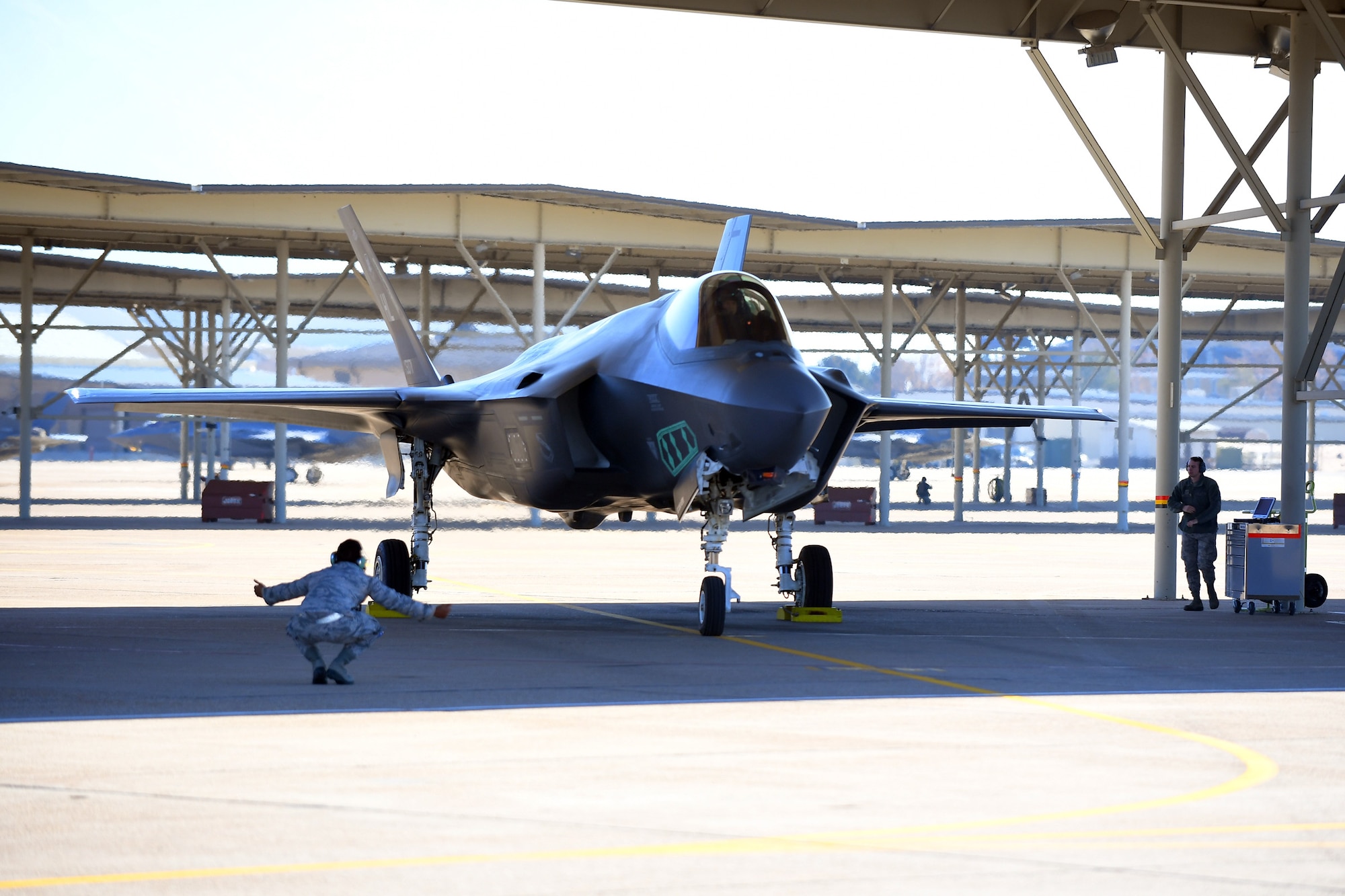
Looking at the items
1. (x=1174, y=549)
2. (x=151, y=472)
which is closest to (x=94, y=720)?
(x=1174, y=549)

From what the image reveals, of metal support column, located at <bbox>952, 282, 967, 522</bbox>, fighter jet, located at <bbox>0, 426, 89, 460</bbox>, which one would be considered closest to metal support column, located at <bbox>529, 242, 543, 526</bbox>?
metal support column, located at <bbox>952, 282, 967, 522</bbox>

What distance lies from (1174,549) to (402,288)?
88.4ft

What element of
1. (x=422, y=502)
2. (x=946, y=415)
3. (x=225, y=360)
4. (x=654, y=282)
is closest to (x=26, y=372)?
(x=225, y=360)

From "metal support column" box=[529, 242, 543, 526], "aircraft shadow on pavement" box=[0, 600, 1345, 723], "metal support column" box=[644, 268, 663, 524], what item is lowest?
"aircraft shadow on pavement" box=[0, 600, 1345, 723]

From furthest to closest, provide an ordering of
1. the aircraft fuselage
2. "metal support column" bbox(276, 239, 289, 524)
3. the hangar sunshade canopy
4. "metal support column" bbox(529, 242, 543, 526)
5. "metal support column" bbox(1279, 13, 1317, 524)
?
"metal support column" bbox(276, 239, 289, 524), "metal support column" bbox(529, 242, 543, 526), the hangar sunshade canopy, "metal support column" bbox(1279, 13, 1317, 524), the aircraft fuselage

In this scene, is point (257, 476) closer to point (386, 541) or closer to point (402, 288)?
point (402, 288)

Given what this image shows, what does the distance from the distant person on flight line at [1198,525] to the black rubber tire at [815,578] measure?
4.72 metres

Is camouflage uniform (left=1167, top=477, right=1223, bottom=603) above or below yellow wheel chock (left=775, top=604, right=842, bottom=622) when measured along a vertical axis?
above

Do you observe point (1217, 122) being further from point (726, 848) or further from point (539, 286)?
point (539, 286)

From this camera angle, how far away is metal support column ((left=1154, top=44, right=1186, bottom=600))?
18.8 meters

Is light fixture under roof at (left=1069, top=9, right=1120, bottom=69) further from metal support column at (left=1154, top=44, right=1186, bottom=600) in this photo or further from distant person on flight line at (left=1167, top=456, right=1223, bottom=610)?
distant person on flight line at (left=1167, top=456, right=1223, bottom=610)

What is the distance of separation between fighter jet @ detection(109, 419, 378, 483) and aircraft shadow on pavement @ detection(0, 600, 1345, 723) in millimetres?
47262

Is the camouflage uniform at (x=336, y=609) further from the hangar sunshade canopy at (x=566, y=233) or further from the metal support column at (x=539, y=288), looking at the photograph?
the metal support column at (x=539, y=288)

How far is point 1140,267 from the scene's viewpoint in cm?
3675
